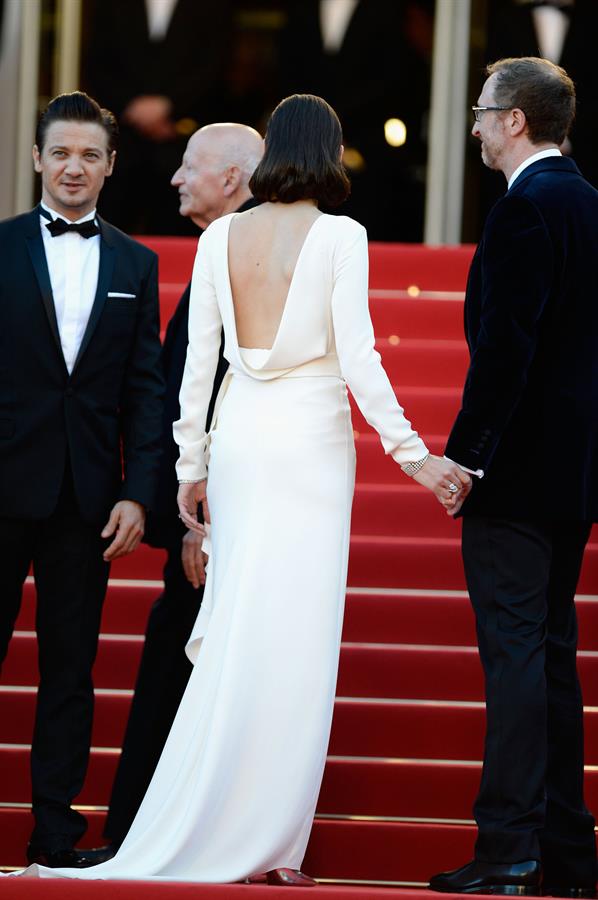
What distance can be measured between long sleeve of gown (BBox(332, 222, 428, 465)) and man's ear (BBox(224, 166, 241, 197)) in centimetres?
100

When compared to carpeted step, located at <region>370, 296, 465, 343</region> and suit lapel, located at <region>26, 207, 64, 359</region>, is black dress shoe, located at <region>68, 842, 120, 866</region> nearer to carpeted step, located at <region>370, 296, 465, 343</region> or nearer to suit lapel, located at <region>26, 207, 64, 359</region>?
suit lapel, located at <region>26, 207, 64, 359</region>

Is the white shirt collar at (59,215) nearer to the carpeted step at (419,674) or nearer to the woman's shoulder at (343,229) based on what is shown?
the woman's shoulder at (343,229)

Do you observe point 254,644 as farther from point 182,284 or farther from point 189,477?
point 182,284

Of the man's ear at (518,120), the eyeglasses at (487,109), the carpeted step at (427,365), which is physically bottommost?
the carpeted step at (427,365)

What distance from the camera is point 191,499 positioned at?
4.38 metres

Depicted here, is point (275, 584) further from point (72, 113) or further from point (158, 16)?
point (158, 16)

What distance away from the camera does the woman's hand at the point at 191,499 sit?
4.37 m

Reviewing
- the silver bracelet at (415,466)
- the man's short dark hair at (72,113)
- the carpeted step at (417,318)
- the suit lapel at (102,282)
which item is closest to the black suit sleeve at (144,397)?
the suit lapel at (102,282)

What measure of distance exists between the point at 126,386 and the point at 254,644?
989 millimetres

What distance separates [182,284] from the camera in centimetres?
794

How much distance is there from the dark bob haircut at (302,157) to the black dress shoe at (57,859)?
1792 millimetres

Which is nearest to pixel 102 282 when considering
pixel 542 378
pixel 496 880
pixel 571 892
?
pixel 542 378

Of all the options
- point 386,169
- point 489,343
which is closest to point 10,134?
point 386,169

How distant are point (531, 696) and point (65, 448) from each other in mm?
1457
